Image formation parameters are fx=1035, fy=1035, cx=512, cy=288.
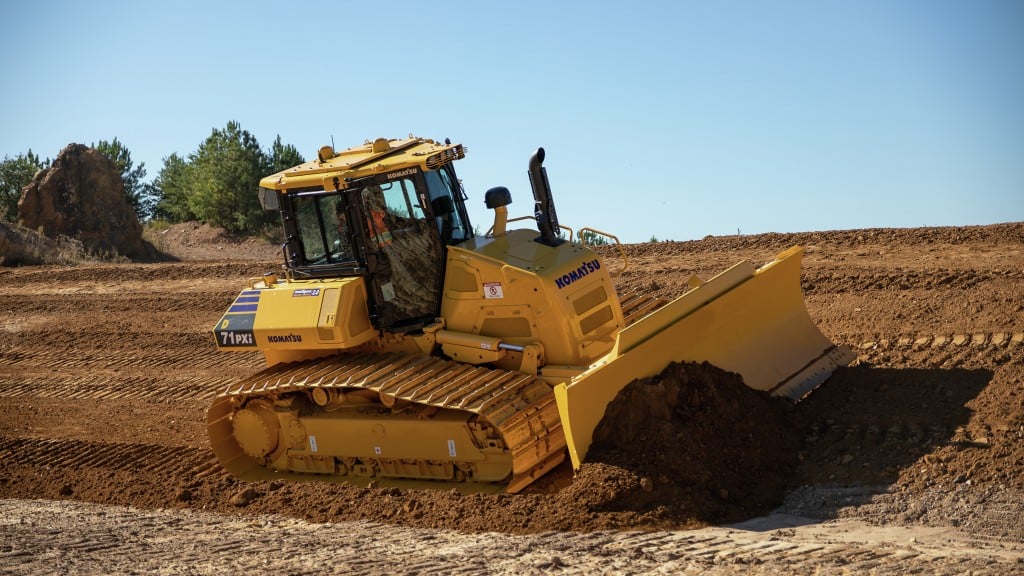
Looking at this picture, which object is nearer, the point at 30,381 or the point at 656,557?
the point at 656,557

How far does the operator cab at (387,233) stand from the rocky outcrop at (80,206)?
17023mm

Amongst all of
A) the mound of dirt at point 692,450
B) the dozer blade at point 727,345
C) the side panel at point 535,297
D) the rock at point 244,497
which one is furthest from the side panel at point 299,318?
the mound of dirt at point 692,450

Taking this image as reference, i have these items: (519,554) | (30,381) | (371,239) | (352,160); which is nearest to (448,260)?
(371,239)

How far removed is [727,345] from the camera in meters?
8.77

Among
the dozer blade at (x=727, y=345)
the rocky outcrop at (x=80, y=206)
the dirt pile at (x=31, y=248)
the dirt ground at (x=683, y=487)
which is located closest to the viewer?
the dirt ground at (x=683, y=487)

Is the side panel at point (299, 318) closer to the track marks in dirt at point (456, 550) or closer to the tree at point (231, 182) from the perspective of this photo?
the track marks in dirt at point (456, 550)

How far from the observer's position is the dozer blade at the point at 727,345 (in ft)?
24.9

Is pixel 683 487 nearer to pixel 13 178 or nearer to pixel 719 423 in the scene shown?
pixel 719 423

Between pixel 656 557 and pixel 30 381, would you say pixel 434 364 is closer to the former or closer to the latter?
pixel 656 557

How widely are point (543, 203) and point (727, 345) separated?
6.51 ft

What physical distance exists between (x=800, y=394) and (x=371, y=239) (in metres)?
3.95

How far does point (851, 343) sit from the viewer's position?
10758mm

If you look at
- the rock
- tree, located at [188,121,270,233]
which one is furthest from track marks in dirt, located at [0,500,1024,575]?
→ tree, located at [188,121,270,233]

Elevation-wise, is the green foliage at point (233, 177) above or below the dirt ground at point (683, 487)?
above
